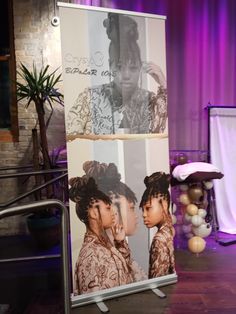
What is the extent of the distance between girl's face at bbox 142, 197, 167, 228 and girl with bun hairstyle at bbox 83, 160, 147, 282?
0.09m

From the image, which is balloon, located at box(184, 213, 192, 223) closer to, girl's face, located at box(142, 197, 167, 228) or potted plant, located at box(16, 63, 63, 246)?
girl's face, located at box(142, 197, 167, 228)

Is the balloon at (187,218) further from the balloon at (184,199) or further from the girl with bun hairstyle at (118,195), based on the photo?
the girl with bun hairstyle at (118,195)

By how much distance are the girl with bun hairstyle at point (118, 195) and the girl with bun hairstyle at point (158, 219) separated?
3.6 inches

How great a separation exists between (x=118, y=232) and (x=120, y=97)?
0.90 m

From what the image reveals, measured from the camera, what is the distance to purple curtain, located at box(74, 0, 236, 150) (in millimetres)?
3557

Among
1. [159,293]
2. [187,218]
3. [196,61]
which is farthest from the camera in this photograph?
[196,61]

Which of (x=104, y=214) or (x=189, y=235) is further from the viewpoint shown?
(x=189, y=235)

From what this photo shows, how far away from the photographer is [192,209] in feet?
10.1

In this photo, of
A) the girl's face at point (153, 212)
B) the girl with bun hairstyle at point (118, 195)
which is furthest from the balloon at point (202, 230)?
the girl with bun hairstyle at point (118, 195)

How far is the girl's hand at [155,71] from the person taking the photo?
2.29m

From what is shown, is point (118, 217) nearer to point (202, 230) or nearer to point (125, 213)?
point (125, 213)

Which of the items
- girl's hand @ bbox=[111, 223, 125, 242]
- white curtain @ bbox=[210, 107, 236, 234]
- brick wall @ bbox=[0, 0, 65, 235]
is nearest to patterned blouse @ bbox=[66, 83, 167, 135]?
girl's hand @ bbox=[111, 223, 125, 242]

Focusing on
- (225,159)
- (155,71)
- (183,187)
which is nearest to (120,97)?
(155,71)

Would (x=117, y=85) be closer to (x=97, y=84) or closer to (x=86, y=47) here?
(x=97, y=84)
